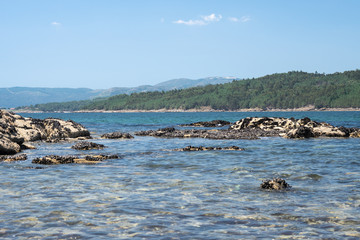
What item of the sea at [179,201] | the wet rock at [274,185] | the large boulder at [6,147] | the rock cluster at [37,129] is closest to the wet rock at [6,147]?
the large boulder at [6,147]

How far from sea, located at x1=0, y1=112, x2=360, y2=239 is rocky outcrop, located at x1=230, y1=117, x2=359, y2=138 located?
59.7 ft

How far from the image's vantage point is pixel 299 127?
3900cm

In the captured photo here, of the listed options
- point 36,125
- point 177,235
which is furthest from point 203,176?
point 36,125

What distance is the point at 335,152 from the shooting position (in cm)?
2523

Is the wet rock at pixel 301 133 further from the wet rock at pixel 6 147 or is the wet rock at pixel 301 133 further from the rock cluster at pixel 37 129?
the wet rock at pixel 6 147

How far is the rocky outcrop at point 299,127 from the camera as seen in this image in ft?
127

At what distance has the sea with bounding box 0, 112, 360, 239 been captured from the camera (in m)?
9.29

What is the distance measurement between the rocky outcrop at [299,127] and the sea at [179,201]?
59.7 ft

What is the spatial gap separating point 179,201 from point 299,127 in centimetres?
2909

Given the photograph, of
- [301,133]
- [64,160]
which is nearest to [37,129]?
[64,160]

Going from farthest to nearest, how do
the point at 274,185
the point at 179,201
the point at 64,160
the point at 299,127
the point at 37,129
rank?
the point at 299,127 → the point at 37,129 → the point at 64,160 → the point at 274,185 → the point at 179,201

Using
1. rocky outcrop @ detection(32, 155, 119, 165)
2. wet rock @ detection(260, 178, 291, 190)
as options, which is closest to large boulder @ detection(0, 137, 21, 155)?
rocky outcrop @ detection(32, 155, 119, 165)

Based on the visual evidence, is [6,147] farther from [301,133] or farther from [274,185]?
[301,133]

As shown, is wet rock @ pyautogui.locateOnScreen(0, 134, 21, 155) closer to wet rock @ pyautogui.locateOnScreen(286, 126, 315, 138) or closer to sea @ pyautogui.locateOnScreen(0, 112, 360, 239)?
sea @ pyautogui.locateOnScreen(0, 112, 360, 239)
